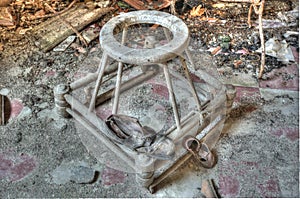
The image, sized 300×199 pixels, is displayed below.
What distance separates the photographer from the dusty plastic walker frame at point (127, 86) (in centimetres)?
313

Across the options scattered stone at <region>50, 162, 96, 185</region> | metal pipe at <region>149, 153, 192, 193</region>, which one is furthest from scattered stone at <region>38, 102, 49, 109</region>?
metal pipe at <region>149, 153, 192, 193</region>

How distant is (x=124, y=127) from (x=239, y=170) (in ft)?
4.02

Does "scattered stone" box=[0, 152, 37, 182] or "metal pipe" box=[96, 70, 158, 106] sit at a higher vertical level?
"metal pipe" box=[96, 70, 158, 106]

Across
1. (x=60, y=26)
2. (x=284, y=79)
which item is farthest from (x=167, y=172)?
(x=60, y=26)

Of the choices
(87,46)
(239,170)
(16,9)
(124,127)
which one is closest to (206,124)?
(239,170)

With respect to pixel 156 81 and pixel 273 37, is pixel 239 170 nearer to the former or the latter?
pixel 156 81

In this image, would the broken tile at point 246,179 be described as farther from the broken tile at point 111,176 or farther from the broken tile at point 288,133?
the broken tile at point 111,176

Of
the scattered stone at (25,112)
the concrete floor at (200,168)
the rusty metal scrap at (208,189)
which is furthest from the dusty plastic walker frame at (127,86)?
the scattered stone at (25,112)

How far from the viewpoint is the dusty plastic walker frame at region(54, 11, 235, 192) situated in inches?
123

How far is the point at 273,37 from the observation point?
5.39 meters

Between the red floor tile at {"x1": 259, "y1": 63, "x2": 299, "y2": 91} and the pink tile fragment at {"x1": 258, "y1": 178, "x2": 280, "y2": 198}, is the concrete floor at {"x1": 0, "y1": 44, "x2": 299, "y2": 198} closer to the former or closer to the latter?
the pink tile fragment at {"x1": 258, "y1": 178, "x2": 280, "y2": 198}

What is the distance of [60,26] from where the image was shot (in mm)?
5523

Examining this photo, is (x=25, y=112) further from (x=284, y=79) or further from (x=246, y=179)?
(x=284, y=79)

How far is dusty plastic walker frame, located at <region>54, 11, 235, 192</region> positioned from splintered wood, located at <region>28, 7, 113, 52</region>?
1591 millimetres
